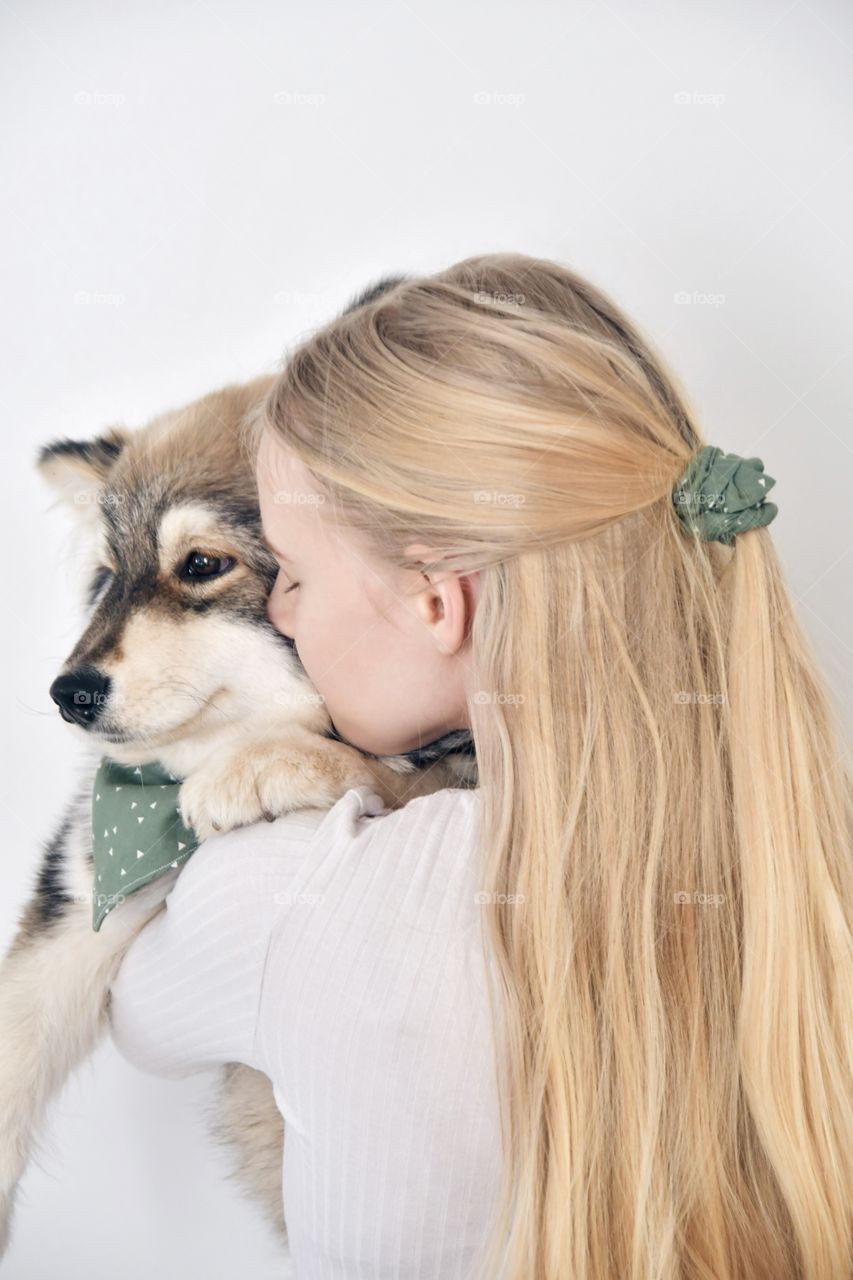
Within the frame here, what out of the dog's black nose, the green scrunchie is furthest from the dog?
the green scrunchie

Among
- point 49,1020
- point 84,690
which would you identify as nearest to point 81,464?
point 84,690

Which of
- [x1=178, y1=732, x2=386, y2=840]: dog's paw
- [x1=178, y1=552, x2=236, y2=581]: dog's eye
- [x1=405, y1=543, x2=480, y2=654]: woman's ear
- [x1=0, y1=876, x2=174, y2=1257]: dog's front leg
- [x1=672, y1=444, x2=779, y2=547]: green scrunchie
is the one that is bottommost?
[x1=0, y1=876, x2=174, y2=1257]: dog's front leg

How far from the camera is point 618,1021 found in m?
0.93

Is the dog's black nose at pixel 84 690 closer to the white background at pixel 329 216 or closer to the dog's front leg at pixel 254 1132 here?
the white background at pixel 329 216

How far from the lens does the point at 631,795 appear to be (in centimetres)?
98

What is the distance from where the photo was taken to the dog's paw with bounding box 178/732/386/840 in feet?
3.50

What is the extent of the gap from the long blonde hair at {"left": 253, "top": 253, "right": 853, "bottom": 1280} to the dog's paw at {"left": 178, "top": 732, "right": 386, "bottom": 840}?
222 millimetres

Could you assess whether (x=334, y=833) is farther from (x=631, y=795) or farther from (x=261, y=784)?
(x=631, y=795)

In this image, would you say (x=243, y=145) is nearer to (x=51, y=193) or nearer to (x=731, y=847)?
(x=51, y=193)

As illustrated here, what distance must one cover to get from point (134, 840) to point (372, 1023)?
44 cm

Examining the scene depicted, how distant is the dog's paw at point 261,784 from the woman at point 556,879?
44 mm

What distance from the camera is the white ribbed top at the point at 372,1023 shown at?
847mm

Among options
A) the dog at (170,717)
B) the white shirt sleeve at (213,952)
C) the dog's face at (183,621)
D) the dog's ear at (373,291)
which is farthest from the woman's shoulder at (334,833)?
the dog's ear at (373,291)

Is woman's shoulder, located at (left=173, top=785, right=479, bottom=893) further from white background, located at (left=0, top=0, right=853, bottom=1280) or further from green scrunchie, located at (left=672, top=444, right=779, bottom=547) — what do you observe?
white background, located at (left=0, top=0, right=853, bottom=1280)
